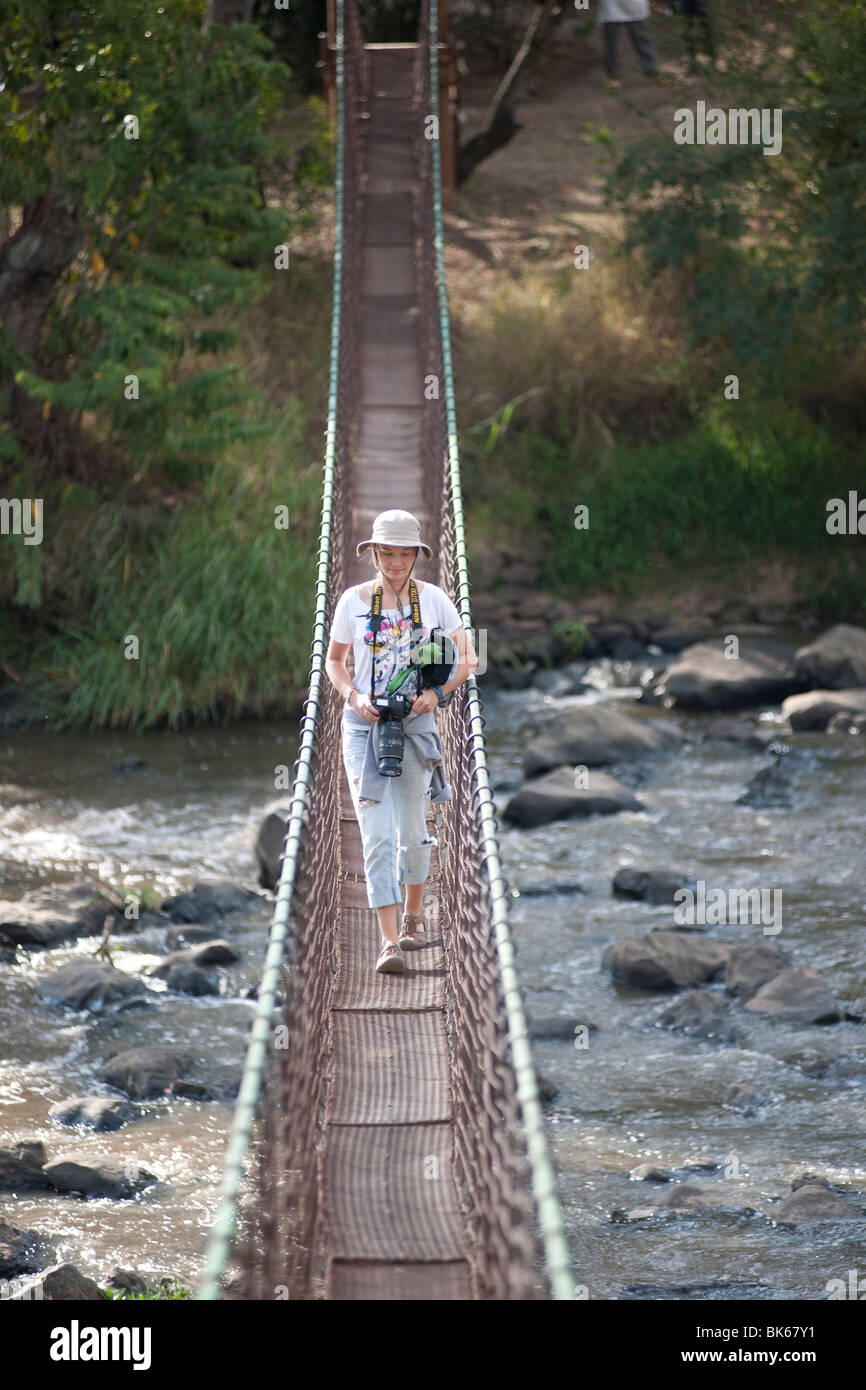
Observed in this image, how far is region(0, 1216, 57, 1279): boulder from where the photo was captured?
464 cm

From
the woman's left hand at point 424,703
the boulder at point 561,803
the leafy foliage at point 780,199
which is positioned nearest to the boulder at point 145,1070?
the woman's left hand at point 424,703

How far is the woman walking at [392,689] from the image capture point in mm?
4043

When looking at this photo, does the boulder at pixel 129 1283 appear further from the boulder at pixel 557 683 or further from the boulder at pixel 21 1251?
the boulder at pixel 557 683

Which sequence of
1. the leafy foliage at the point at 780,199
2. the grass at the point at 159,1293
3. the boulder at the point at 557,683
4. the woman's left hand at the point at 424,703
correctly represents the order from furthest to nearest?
the leafy foliage at the point at 780,199
the boulder at the point at 557,683
the grass at the point at 159,1293
the woman's left hand at the point at 424,703

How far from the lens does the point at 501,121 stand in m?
14.6

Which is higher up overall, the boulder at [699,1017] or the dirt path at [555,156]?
the dirt path at [555,156]

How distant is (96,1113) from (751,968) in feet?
8.23

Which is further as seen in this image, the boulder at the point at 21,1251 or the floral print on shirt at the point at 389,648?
the boulder at the point at 21,1251

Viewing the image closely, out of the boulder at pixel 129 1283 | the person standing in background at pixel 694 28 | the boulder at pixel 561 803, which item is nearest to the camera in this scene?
the boulder at pixel 129 1283

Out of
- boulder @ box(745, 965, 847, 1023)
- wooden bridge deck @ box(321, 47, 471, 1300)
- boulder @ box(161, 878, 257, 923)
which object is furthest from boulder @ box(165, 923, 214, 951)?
boulder @ box(745, 965, 847, 1023)

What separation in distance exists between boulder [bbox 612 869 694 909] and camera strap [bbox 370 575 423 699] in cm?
381

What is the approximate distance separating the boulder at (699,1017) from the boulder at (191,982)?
68.3 inches

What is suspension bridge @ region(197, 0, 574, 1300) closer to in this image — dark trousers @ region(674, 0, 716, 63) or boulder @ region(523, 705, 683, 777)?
boulder @ region(523, 705, 683, 777)

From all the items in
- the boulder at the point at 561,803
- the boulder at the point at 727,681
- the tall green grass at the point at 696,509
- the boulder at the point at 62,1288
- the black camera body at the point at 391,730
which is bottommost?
the boulder at the point at 62,1288
